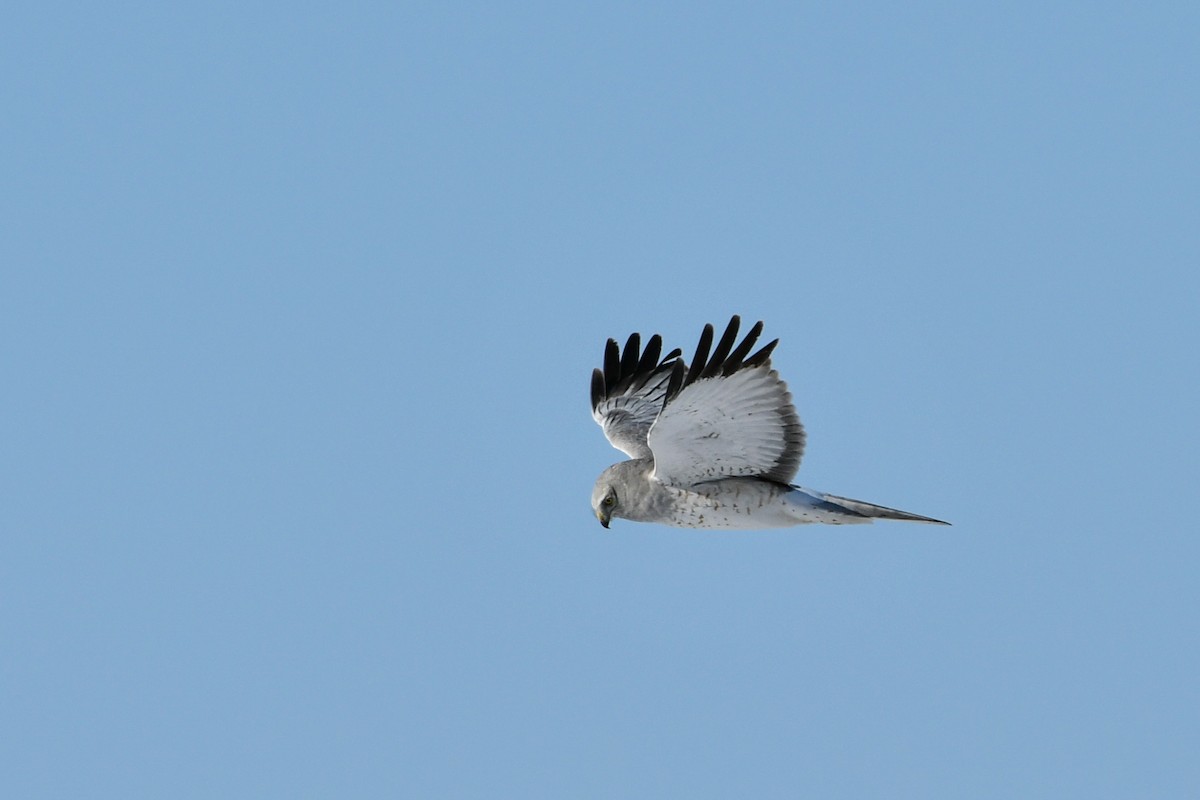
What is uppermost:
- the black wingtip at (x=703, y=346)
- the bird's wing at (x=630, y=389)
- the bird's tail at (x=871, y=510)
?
the bird's wing at (x=630, y=389)

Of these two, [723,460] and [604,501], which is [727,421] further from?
[604,501]

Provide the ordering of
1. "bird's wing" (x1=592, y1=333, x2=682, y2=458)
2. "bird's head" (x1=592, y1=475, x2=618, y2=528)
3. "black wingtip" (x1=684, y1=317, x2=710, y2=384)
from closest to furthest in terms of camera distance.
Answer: "black wingtip" (x1=684, y1=317, x2=710, y2=384), "bird's head" (x1=592, y1=475, x2=618, y2=528), "bird's wing" (x1=592, y1=333, x2=682, y2=458)

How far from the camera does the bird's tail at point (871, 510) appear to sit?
41.5 ft

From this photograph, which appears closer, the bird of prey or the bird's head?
the bird of prey

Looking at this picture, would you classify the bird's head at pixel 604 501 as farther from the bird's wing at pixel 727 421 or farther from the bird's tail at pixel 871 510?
the bird's tail at pixel 871 510

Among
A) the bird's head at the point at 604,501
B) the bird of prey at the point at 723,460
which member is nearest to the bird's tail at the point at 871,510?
the bird of prey at the point at 723,460

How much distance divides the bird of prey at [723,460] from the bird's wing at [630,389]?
298mm

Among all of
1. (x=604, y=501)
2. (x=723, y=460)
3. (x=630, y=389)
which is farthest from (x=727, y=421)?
(x=630, y=389)

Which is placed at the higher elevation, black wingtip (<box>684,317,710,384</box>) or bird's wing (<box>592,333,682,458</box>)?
bird's wing (<box>592,333,682,458</box>)

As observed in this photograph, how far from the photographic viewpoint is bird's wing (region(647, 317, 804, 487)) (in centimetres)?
1205

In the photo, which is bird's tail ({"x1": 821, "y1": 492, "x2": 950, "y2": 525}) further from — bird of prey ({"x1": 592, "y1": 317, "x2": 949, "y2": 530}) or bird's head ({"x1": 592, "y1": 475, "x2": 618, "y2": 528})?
bird's head ({"x1": 592, "y1": 475, "x2": 618, "y2": 528})

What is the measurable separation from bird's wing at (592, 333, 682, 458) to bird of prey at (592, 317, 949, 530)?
0.30m

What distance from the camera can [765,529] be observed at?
13.6m

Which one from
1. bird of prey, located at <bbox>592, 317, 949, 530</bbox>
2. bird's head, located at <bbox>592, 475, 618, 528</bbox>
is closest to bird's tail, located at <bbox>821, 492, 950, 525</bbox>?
bird of prey, located at <bbox>592, 317, 949, 530</bbox>
